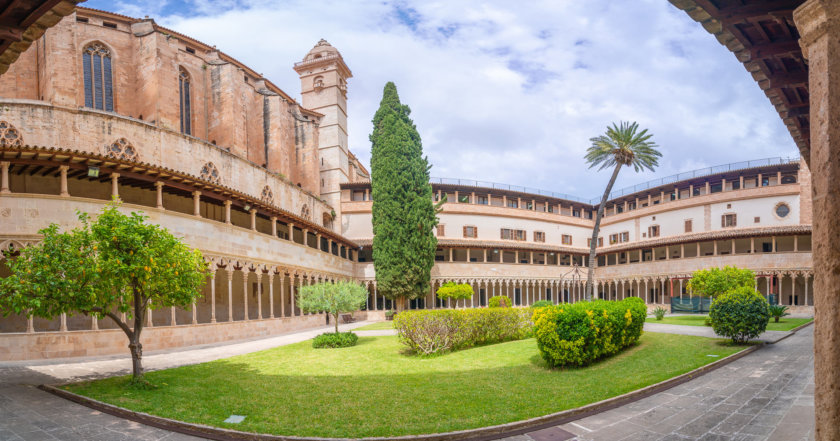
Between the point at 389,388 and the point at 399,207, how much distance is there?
965 inches

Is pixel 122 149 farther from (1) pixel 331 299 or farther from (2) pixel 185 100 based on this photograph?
(1) pixel 331 299

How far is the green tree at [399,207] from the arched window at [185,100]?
13470mm

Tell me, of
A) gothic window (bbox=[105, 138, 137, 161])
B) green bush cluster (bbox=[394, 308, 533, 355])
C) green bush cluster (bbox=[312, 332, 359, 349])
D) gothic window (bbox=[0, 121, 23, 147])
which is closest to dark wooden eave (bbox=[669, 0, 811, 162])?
green bush cluster (bbox=[394, 308, 533, 355])

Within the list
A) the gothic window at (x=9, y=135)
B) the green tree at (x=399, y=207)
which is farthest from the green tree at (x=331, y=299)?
the green tree at (x=399, y=207)

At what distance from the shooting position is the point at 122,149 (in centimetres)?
2164

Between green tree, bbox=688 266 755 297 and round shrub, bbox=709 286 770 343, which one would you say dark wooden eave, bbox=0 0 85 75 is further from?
green tree, bbox=688 266 755 297

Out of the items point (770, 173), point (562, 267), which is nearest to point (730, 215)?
point (770, 173)

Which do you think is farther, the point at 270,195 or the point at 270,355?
the point at 270,195

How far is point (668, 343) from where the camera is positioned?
1444 centimetres

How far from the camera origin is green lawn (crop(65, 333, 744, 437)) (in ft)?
24.8

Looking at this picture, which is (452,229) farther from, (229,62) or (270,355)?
(270,355)

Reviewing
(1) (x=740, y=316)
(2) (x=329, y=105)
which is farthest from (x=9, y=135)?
(1) (x=740, y=316)

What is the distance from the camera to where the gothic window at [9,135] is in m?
18.6

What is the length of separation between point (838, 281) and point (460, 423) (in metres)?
5.44
